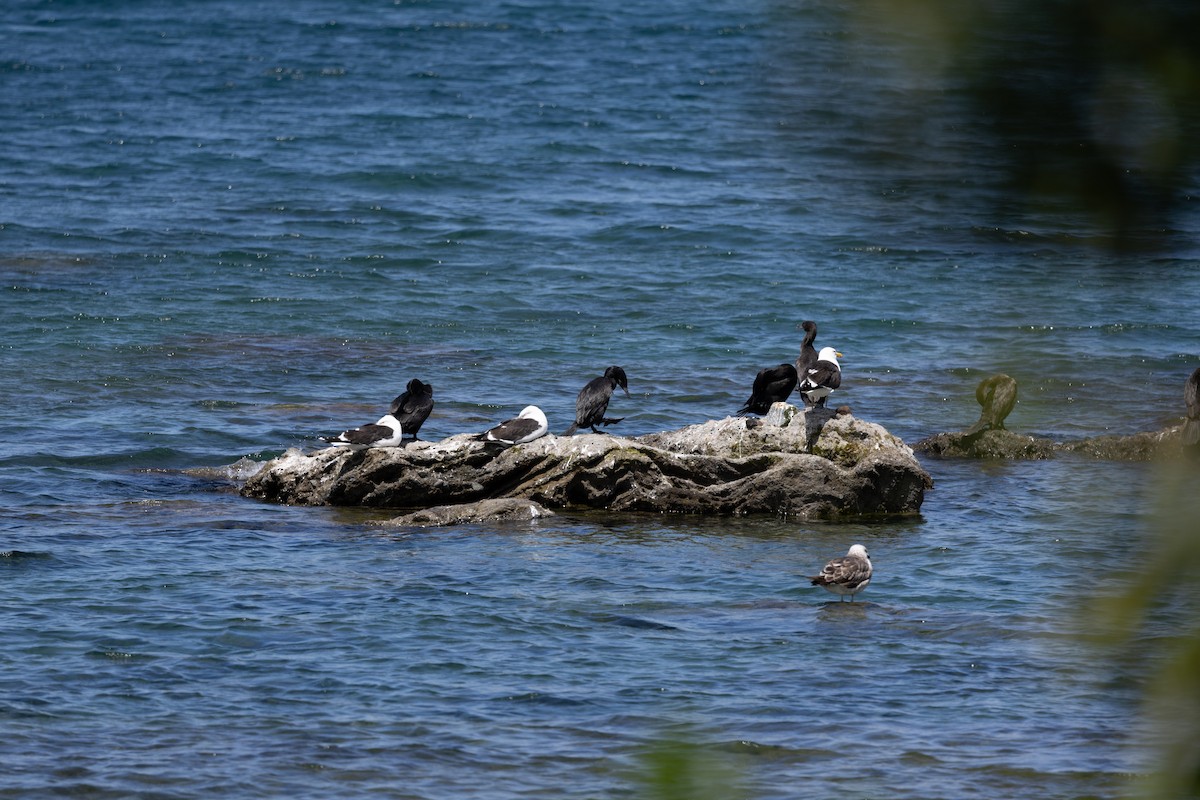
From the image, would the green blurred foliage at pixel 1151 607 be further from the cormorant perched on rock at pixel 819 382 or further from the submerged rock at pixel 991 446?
the submerged rock at pixel 991 446

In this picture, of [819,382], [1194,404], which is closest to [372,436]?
[819,382]

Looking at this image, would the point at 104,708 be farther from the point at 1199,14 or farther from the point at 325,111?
the point at 325,111

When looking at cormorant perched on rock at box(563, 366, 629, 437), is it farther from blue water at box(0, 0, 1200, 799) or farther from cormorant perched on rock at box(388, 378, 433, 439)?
blue water at box(0, 0, 1200, 799)

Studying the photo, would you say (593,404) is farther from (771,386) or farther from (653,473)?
(771,386)

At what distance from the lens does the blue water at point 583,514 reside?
101 inches

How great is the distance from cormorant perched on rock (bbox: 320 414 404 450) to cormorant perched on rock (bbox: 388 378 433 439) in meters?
0.59

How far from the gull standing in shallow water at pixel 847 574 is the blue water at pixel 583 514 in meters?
0.21

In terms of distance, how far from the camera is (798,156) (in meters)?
2.11

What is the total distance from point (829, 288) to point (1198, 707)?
1009 inches

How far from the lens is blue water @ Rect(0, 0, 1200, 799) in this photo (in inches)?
101

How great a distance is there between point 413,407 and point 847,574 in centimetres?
563

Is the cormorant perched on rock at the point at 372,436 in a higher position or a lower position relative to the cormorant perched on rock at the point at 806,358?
lower

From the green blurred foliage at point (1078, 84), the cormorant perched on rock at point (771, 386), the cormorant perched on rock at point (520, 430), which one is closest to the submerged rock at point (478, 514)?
the cormorant perched on rock at point (520, 430)

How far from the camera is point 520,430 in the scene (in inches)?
570
